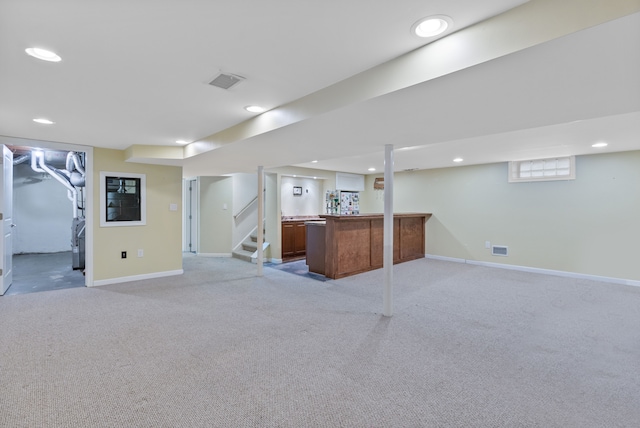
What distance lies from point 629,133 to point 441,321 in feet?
11.0

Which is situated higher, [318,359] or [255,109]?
[255,109]

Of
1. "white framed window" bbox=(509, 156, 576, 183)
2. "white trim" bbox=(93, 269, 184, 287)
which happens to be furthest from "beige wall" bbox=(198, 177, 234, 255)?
"white framed window" bbox=(509, 156, 576, 183)

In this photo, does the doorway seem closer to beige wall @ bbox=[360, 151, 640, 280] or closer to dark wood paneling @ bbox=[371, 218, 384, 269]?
dark wood paneling @ bbox=[371, 218, 384, 269]

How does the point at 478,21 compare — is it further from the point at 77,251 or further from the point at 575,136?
the point at 77,251

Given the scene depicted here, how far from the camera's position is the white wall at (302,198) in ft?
25.4

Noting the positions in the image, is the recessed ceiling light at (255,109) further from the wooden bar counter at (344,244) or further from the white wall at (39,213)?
the white wall at (39,213)

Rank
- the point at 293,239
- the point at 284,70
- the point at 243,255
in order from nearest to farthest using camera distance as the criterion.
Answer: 1. the point at 284,70
2. the point at 243,255
3. the point at 293,239

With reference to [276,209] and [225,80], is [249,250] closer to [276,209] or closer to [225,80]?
[276,209]

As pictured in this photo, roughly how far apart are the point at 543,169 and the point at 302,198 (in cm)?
532

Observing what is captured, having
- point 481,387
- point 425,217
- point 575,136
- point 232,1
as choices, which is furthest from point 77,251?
point 575,136

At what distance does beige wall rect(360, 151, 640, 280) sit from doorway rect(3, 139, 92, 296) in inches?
276

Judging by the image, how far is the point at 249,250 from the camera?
7281mm

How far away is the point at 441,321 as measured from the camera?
3.27 m

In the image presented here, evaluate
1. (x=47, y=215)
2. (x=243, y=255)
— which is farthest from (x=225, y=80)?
(x=47, y=215)
